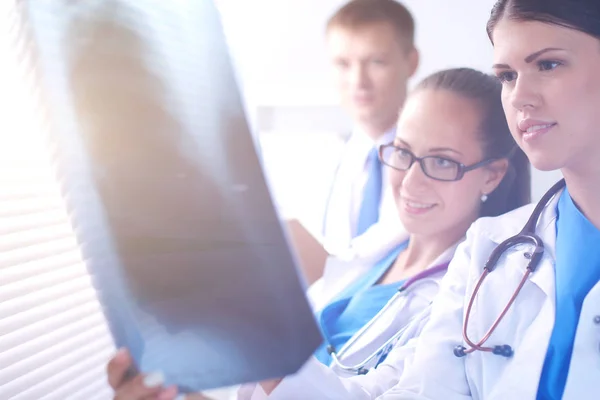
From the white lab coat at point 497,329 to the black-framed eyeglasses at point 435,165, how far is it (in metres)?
0.06

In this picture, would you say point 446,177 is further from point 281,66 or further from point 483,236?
point 281,66

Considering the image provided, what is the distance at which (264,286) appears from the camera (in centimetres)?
43

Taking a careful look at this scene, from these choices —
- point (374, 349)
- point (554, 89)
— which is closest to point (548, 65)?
point (554, 89)

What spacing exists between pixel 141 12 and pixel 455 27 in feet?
1.22

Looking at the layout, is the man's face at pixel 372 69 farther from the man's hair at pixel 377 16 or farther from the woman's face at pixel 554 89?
the woman's face at pixel 554 89

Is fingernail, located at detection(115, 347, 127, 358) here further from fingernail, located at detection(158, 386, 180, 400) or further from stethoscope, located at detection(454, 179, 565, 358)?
stethoscope, located at detection(454, 179, 565, 358)

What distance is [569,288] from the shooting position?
1.78 feet

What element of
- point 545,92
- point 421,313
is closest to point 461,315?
point 421,313

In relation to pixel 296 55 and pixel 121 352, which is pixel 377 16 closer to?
pixel 296 55

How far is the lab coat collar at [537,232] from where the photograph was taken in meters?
0.56

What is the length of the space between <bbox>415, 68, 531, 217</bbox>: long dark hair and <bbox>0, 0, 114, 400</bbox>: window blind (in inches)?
19.7

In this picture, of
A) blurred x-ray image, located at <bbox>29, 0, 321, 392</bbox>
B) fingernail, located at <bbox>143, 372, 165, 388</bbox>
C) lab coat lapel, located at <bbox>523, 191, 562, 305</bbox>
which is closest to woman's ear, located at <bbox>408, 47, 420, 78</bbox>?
lab coat lapel, located at <bbox>523, 191, 562, 305</bbox>

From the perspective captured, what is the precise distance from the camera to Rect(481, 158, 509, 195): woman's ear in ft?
2.09

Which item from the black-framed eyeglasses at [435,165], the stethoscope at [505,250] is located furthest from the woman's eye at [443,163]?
the stethoscope at [505,250]
